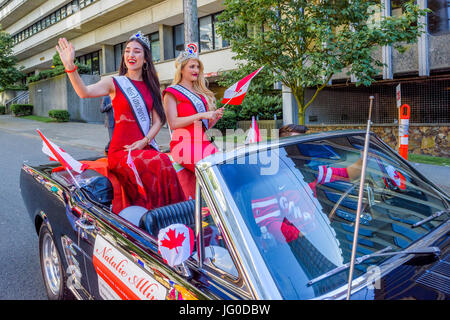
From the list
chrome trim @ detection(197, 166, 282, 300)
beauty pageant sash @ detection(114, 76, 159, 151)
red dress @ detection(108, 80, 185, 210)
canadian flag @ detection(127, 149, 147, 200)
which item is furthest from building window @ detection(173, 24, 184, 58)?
chrome trim @ detection(197, 166, 282, 300)

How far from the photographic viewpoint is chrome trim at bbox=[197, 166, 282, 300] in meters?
1.40

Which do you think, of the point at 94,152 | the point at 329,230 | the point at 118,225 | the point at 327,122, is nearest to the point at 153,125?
the point at 118,225

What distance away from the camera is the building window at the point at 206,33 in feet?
67.1

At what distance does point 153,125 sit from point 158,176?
29.2 inches

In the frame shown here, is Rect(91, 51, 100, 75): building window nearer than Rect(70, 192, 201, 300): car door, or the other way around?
Rect(70, 192, 201, 300): car door

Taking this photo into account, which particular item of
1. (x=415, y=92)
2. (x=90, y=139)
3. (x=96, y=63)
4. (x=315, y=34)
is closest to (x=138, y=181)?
(x=315, y=34)

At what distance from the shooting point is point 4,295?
315cm

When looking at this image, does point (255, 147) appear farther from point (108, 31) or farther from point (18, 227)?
point (108, 31)

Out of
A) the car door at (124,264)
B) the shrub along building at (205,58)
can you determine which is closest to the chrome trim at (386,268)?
the car door at (124,264)

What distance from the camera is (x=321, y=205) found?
188 centimetres

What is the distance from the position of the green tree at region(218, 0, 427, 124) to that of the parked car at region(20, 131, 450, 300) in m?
6.17

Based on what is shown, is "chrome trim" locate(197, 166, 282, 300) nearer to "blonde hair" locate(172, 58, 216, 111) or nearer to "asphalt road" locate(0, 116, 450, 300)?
"blonde hair" locate(172, 58, 216, 111)

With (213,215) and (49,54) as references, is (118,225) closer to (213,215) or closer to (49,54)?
(213,215)

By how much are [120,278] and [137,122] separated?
1686 millimetres
